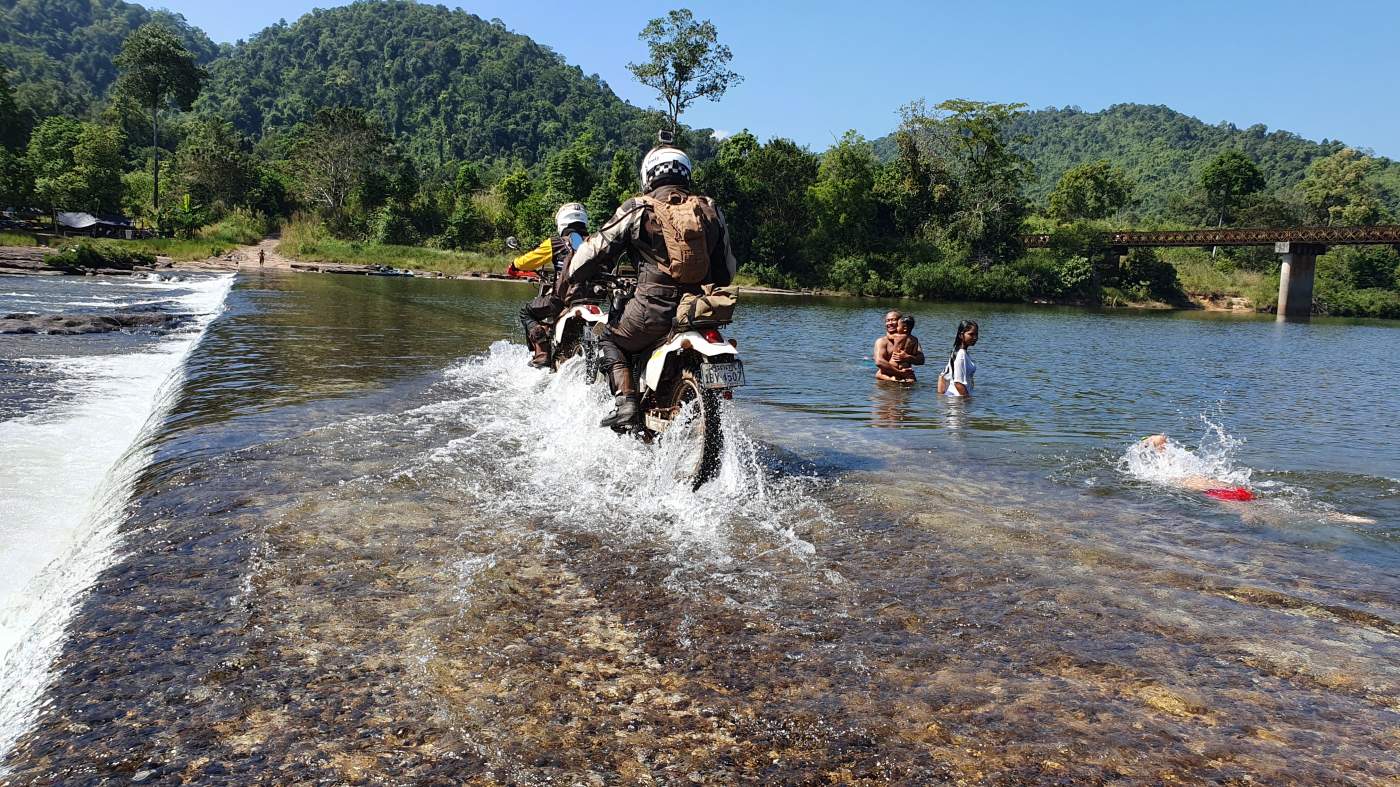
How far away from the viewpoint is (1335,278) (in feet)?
244

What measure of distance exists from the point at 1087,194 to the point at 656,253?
9538 centimetres

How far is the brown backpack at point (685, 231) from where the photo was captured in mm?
6125

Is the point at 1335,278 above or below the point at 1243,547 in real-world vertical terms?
above

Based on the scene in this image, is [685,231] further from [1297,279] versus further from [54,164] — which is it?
[54,164]

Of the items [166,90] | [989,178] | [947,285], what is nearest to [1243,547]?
[947,285]

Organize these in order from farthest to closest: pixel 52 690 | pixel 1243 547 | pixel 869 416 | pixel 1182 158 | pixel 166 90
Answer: pixel 1182 158
pixel 166 90
pixel 869 416
pixel 1243 547
pixel 52 690

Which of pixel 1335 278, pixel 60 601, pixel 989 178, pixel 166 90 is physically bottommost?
pixel 60 601

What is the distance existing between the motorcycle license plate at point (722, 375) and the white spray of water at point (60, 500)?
347 centimetres

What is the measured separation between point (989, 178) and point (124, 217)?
67763 millimetres

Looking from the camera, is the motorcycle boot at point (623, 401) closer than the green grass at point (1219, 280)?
Yes

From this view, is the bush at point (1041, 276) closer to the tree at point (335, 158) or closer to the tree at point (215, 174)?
the tree at point (335, 158)

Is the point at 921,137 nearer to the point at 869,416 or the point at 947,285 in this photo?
the point at 947,285

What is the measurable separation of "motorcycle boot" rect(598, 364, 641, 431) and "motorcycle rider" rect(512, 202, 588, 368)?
2373 mm

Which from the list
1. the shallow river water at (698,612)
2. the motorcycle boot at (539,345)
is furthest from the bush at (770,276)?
the shallow river water at (698,612)
